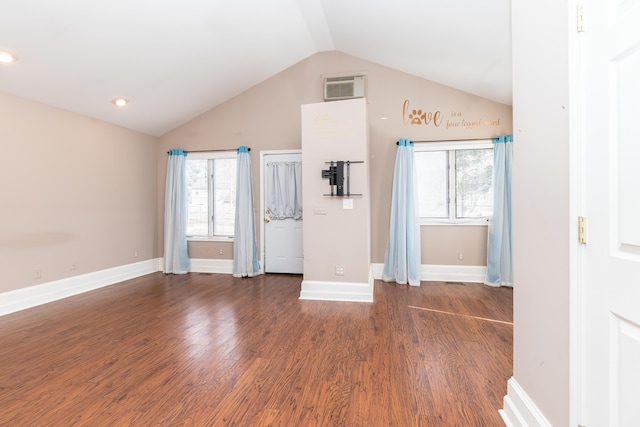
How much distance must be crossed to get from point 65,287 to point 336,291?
374 centimetres

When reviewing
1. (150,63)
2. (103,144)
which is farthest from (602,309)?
(103,144)

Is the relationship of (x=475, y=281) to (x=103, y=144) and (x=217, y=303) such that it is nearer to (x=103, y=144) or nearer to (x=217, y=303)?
(x=217, y=303)

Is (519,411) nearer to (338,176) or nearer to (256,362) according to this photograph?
(256,362)

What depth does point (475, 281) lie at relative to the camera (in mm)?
4590

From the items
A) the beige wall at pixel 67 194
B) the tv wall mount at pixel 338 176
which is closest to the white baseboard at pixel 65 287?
the beige wall at pixel 67 194

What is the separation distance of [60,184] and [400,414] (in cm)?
488

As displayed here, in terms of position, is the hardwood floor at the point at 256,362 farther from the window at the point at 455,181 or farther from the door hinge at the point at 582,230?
the window at the point at 455,181

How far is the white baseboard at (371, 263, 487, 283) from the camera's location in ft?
15.1

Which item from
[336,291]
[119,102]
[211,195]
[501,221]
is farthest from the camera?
[211,195]

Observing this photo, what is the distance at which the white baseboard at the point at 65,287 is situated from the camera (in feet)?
11.1

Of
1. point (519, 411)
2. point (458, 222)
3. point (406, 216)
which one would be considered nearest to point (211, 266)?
point (406, 216)

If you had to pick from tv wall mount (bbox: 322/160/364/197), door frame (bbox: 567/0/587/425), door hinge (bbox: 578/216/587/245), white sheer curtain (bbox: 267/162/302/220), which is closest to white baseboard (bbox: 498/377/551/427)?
door frame (bbox: 567/0/587/425)

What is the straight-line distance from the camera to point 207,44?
3.71m

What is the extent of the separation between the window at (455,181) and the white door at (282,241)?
2.18 m
